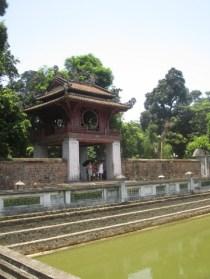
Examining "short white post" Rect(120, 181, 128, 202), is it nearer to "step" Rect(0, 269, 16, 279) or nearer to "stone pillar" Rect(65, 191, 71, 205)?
"stone pillar" Rect(65, 191, 71, 205)

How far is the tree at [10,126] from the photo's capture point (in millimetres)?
16484

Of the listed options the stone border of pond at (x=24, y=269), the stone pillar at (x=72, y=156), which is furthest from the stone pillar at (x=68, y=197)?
the stone pillar at (x=72, y=156)

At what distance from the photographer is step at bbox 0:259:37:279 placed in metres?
5.50

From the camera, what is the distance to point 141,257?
8.91m

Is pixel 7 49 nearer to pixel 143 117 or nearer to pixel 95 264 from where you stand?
pixel 95 264

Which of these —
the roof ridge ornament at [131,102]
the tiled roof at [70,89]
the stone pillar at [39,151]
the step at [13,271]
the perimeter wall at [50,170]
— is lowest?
the step at [13,271]

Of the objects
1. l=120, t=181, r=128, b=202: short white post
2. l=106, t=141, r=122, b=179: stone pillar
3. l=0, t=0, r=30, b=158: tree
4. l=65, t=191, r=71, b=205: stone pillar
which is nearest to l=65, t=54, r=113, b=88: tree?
l=106, t=141, r=122, b=179: stone pillar

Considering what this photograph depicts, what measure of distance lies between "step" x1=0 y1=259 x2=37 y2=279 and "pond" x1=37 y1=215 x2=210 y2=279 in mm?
1841

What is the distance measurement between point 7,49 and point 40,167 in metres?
6.80

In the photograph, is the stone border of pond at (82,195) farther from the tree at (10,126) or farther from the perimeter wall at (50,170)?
the tree at (10,126)

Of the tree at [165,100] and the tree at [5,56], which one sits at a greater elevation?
the tree at [165,100]

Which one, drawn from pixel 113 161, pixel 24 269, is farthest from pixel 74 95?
pixel 24 269

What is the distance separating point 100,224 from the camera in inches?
439

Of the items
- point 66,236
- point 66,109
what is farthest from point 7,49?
point 66,236
